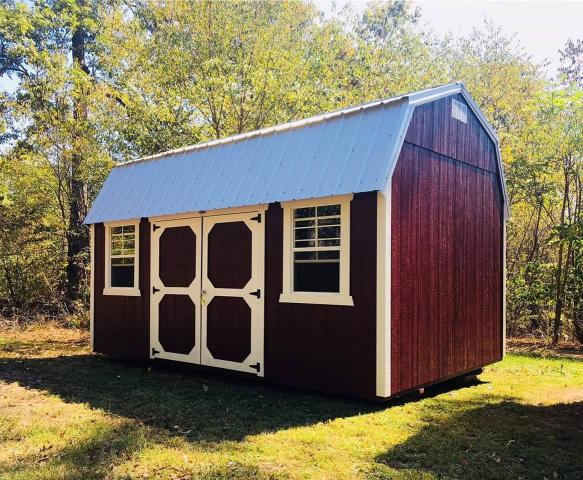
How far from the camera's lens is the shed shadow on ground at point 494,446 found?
3.92 m

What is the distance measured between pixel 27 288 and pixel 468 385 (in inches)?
482

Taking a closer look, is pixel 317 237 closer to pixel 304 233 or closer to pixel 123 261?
pixel 304 233

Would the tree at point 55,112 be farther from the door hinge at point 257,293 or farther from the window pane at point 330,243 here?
the window pane at point 330,243

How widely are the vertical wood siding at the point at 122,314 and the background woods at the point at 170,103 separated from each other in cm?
492

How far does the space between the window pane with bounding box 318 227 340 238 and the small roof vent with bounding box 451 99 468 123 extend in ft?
7.41

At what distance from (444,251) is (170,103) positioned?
10445 millimetres

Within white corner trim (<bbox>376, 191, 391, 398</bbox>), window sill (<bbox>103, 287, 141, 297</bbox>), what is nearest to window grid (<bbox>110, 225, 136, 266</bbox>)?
window sill (<bbox>103, 287, 141, 297</bbox>)

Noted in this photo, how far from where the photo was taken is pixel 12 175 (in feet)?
46.6

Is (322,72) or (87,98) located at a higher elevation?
(322,72)

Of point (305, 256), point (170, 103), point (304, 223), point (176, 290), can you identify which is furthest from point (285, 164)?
point (170, 103)

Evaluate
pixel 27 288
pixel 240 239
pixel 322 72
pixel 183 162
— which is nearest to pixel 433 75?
pixel 322 72

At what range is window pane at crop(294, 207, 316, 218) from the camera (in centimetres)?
629

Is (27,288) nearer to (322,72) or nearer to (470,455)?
(322,72)

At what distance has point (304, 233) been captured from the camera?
6.36m
